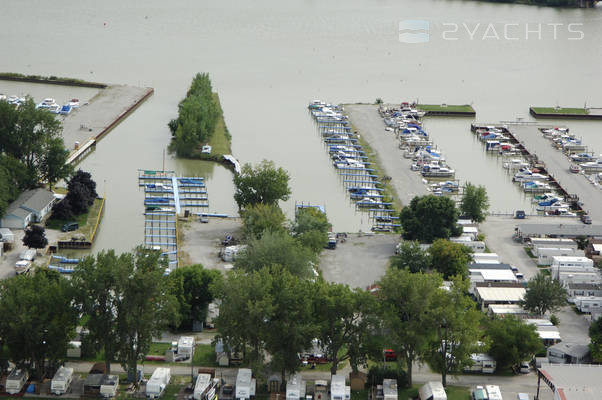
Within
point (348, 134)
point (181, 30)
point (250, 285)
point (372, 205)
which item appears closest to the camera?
point (250, 285)

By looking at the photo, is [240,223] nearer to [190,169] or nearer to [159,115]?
[190,169]

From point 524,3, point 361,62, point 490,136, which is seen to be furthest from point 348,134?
point 524,3

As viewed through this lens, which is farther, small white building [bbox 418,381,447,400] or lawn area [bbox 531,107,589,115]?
lawn area [bbox 531,107,589,115]

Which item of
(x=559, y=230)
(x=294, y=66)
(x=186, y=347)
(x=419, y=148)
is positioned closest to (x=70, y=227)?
(x=186, y=347)

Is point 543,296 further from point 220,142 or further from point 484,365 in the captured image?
point 220,142

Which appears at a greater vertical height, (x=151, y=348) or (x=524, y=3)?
(x=524, y=3)

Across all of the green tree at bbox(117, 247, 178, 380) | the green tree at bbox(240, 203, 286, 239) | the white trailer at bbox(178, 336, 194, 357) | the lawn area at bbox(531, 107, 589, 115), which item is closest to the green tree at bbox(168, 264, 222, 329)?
the white trailer at bbox(178, 336, 194, 357)

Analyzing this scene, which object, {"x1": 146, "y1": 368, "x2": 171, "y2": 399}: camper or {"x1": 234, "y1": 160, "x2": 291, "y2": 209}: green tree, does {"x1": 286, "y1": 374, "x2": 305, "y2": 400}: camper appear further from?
{"x1": 234, "y1": 160, "x2": 291, "y2": 209}: green tree

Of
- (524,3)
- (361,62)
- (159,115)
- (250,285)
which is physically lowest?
(250,285)
